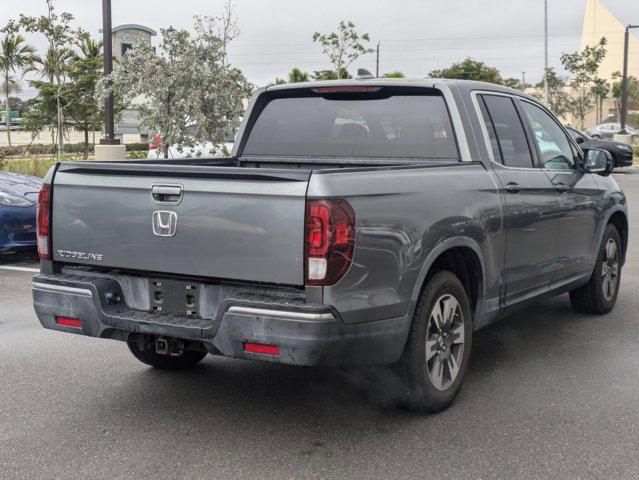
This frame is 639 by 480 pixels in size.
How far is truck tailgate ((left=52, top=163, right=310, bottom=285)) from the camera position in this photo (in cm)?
411

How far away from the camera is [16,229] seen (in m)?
11.0

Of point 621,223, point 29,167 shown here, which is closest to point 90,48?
point 29,167

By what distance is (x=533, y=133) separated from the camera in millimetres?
6312

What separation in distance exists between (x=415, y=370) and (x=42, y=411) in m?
2.16

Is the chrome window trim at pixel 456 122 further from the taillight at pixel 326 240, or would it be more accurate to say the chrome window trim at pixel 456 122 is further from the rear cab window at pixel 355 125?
the taillight at pixel 326 240

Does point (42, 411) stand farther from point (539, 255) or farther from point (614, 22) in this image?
point (614, 22)

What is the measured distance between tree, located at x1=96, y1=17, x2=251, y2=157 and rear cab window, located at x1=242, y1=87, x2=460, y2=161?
31.6 feet

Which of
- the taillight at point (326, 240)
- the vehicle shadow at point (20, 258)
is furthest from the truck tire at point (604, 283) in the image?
the vehicle shadow at point (20, 258)

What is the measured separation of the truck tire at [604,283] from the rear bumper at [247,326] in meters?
3.37

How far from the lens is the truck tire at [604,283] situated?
23.9 ft

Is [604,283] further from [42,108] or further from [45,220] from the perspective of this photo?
[42,108]

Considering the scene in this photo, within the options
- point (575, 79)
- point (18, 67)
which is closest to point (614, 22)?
point (575, 79)

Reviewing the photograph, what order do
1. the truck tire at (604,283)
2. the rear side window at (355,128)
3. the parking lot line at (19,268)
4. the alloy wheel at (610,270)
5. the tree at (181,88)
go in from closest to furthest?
the rear side window at (355,128) < the truck tire at (604,283) < the alloy wheel at (610,270) < the parking lot line at (19,268) < the tree at (181,88)

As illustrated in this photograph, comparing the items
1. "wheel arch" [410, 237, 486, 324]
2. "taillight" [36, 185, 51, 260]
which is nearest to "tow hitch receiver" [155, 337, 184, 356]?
"taillight" [36, 185, 51, 260]
